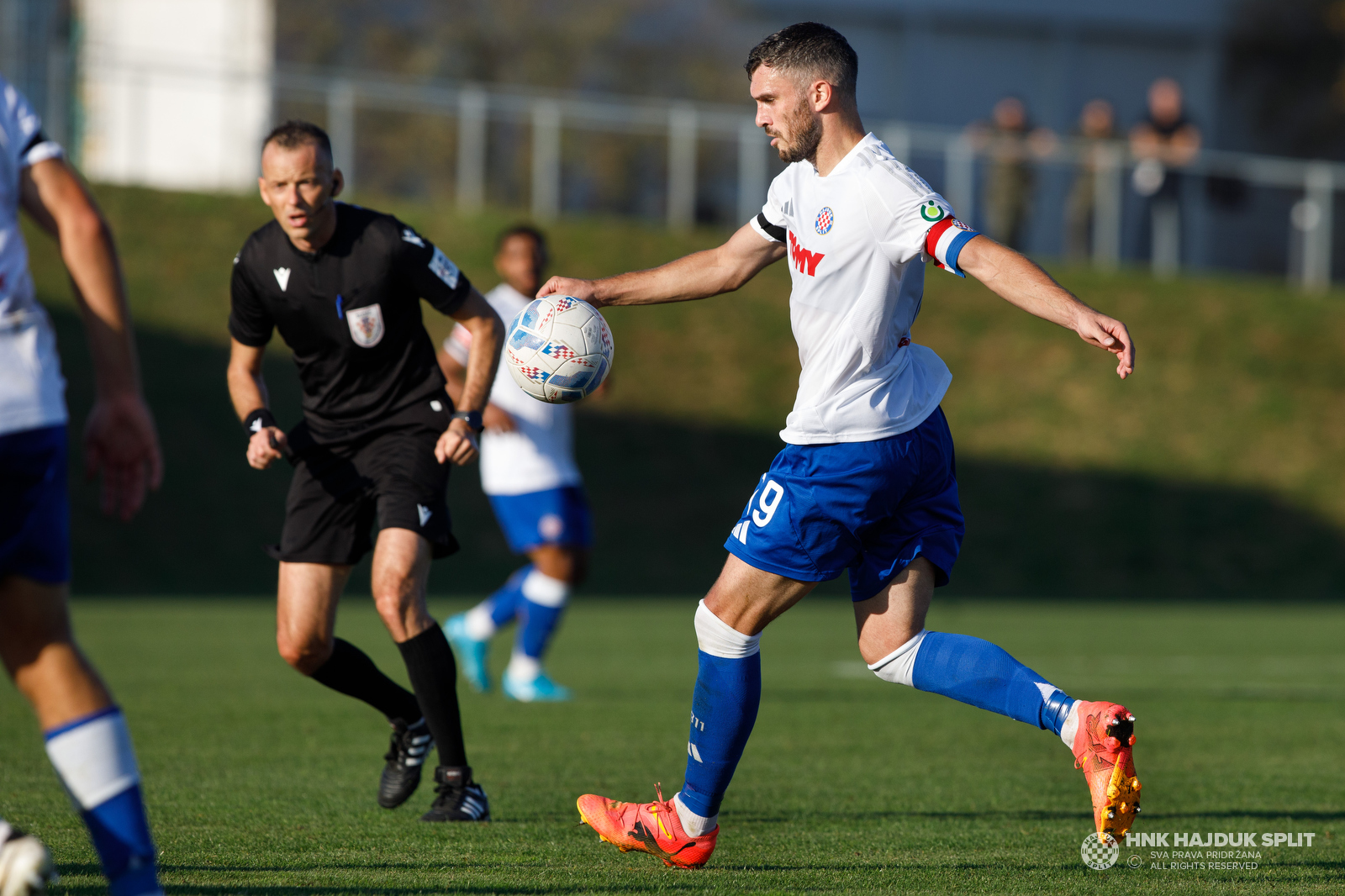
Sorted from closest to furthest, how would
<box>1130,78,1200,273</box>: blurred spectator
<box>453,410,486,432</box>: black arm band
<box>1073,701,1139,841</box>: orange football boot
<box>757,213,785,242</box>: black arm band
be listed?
<box>1073,701,1139,841</box>: orange football boot
<box>757,213,785,242</box>: black arm band
<box>453,410,486,432</box>: black arm band
<box>1130,78,1200,273</box>: blurred spectator

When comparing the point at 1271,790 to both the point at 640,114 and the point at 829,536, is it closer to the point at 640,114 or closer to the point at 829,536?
the point at 829,536

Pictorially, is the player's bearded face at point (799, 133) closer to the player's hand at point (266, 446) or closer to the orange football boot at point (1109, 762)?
the orange football boot at point (1109, 762)

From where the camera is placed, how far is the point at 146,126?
70.0ft

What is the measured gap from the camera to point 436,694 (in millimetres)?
5027

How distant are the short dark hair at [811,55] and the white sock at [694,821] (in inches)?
80.2

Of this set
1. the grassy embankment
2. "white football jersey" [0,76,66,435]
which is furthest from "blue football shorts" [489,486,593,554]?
the grassy embankment

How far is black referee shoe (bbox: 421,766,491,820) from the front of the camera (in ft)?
16.3

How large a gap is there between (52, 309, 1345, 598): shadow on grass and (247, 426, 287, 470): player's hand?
12974mm

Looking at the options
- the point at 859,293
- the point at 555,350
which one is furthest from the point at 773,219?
the point at 555,350

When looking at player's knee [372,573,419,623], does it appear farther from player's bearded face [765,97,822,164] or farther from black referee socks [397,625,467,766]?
player's bearded face [765,97,822,164]

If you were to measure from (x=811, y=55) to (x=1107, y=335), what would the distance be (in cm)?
115

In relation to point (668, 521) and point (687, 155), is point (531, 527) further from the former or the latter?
point (687, 155)

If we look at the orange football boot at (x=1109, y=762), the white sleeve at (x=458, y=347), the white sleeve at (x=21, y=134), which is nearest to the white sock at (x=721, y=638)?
the orange football boot at (x=1109, y=762)

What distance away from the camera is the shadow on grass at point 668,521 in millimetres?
18406
